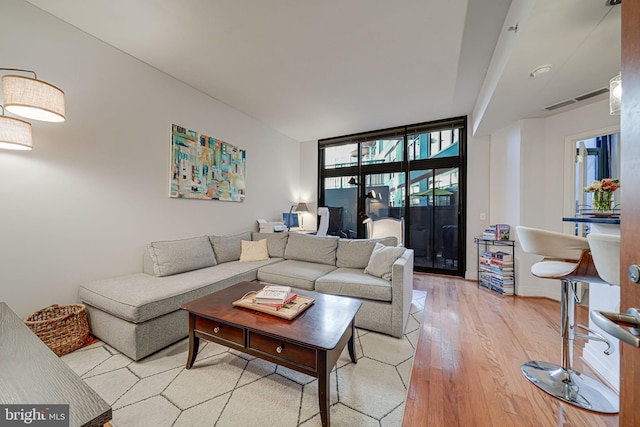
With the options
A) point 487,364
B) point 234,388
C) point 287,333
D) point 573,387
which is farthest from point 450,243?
point 234,388

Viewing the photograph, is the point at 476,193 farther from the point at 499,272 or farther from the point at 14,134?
the point at 14,134

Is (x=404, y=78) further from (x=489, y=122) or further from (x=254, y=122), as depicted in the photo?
(x=254, y=122)

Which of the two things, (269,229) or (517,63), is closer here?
(517,63)

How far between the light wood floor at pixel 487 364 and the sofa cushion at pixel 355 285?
1.79 feet

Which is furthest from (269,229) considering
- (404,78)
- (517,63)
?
(517,63)

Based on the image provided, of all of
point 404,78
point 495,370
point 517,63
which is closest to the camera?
point 495,370

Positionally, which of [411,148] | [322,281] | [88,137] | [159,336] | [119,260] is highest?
[411,148]

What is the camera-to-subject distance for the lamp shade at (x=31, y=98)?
58.0 inches

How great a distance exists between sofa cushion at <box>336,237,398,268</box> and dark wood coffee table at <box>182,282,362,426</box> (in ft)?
3.58

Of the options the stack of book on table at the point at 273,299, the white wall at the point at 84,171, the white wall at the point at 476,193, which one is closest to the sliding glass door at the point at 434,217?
the white wall at the point at 476,193

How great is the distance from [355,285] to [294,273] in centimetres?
74

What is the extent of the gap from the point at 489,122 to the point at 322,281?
3.22 meters

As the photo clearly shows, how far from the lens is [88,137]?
88.1 inches

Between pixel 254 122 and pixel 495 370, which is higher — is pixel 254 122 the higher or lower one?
the higher one
